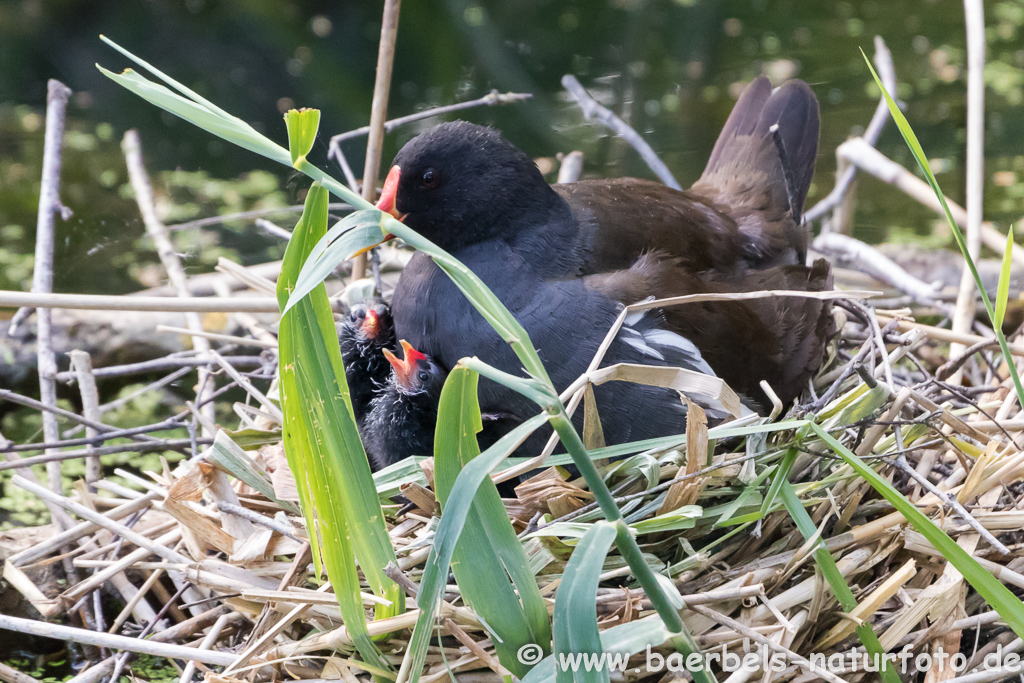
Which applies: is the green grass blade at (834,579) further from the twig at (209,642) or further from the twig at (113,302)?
the twig at (209,642)

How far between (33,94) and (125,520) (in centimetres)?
245

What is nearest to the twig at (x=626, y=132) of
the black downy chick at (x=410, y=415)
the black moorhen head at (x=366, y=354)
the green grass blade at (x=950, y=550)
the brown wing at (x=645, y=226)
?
the brown wing at (x=645, y=226)

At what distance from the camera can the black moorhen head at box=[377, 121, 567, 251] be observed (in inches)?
52.7

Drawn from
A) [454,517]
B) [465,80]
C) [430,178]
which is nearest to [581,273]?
[430,178]

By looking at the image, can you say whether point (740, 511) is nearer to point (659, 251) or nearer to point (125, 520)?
point (659, 251)

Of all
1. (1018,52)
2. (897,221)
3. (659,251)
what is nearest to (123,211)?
(659,251)

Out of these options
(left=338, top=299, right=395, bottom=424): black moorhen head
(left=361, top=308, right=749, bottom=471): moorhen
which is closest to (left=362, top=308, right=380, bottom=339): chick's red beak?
(left=338, top=299, right=395, bottom=424): black moorhen head

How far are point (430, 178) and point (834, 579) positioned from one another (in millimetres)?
820

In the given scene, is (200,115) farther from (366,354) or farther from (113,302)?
(366,354)

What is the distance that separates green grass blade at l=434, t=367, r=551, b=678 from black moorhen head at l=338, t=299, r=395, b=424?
0.66 m

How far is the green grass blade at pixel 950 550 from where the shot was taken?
0.79m

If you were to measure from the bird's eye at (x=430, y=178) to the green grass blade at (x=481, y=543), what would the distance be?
1.99 ft

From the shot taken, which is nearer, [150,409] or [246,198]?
[150,409]

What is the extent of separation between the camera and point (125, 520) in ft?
4.67
